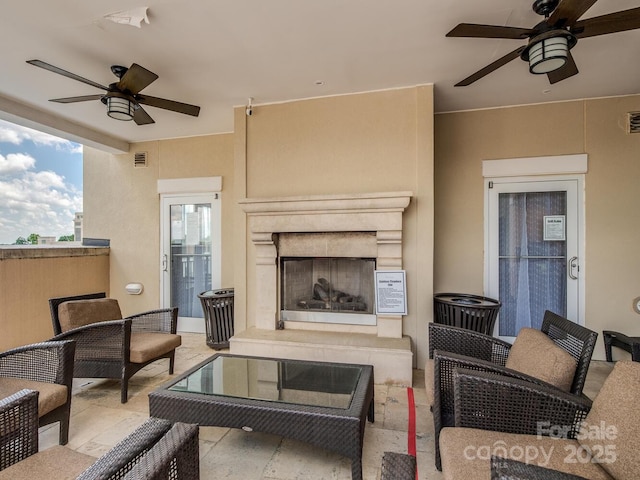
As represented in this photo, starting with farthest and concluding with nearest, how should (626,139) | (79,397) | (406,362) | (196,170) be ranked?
1. (196,170)
2. (626,139)
3. (406,362)
4. (79,397)

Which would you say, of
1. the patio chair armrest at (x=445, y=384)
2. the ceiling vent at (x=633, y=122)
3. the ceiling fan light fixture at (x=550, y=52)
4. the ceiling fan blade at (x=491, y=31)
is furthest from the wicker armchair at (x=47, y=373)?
the ceiling vent at (x=633, y=122)

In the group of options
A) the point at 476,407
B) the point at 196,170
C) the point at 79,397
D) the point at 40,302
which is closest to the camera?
the point at 476,407

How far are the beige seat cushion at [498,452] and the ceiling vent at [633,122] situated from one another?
12.3ft

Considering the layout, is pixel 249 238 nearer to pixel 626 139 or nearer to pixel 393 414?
pixel 393 414

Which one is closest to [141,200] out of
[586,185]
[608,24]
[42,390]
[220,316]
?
[220,316]

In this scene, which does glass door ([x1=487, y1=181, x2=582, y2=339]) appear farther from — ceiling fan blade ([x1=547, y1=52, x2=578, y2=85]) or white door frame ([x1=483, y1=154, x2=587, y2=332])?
ceiling fan blade ([x1=547, y1=52, x2=578, y2=85])

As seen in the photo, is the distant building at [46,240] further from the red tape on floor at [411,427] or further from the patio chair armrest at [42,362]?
the red tape on floor at [411,427]

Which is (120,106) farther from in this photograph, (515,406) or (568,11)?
(515,406)

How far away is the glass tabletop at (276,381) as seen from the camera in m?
1.95

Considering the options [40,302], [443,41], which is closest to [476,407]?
[443,41]

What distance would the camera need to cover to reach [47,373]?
205 centimetres

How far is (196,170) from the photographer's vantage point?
489cm

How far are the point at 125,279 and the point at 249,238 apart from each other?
8.56 feet

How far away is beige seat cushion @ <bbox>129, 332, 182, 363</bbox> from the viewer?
270cm
